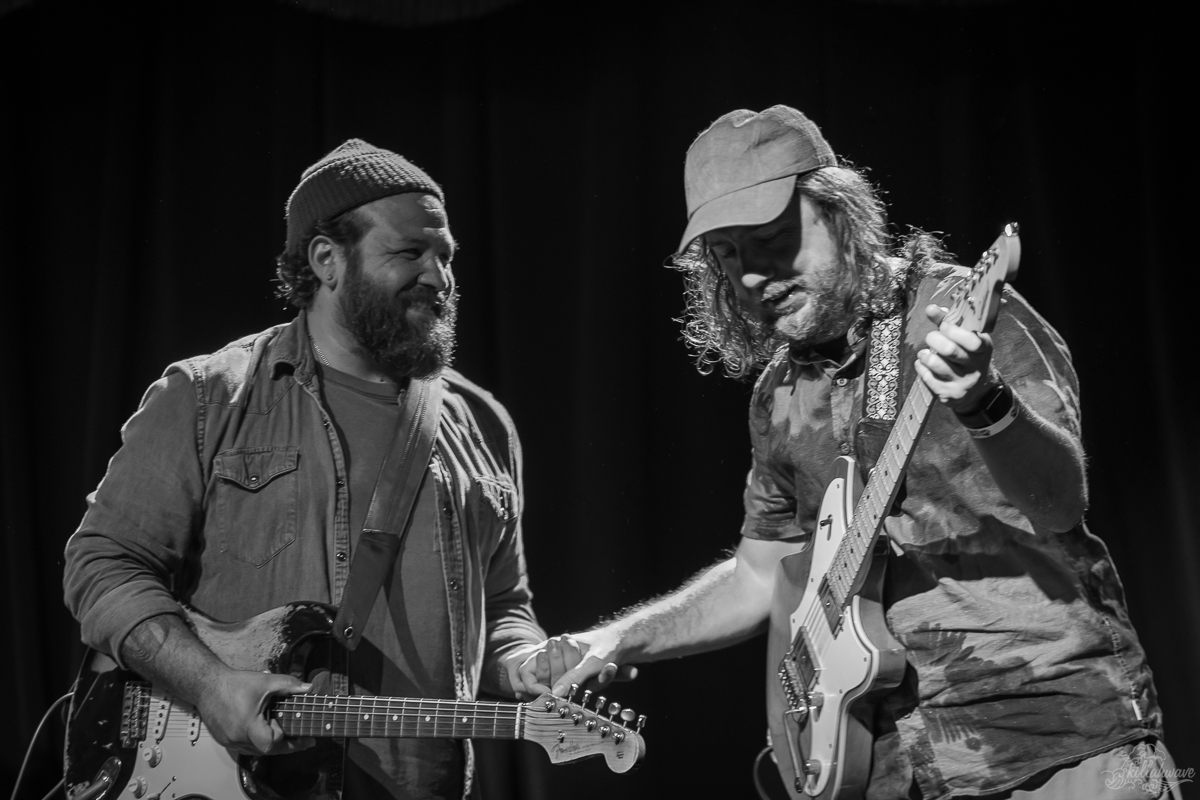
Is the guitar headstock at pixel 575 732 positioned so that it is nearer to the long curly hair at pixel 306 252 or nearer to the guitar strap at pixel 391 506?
the guitar strap at pixel 391 506

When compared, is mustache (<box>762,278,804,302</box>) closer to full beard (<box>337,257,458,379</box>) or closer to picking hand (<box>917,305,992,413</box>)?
picking hand (<box>917,305,992,413</box>)

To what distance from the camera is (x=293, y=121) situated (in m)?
4.18

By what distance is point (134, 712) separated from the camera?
2.57 m

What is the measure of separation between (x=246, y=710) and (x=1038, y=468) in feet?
5.71

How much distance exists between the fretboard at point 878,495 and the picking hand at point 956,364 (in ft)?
0.52

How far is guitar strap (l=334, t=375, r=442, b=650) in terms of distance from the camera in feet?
8.74

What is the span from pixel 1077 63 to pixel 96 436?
3.63m

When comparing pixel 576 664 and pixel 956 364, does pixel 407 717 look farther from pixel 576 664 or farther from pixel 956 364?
pixel 956 364

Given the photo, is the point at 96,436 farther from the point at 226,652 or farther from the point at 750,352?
the point at 750,352

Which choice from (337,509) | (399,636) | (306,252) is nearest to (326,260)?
(306,252)

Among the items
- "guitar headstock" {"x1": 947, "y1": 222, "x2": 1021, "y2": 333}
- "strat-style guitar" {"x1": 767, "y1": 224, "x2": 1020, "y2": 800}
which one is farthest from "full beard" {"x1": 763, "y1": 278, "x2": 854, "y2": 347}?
"guitar headstock" {"x1": 947, "y1": 222, "x2": 1021, "y2": 333}

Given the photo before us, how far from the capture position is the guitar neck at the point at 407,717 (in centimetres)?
253

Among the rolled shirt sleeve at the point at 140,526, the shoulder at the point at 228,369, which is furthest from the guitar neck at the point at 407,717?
the shoulder at the point at 228,369

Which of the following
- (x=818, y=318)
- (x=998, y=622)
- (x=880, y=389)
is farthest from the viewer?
(x=818, y=318)
